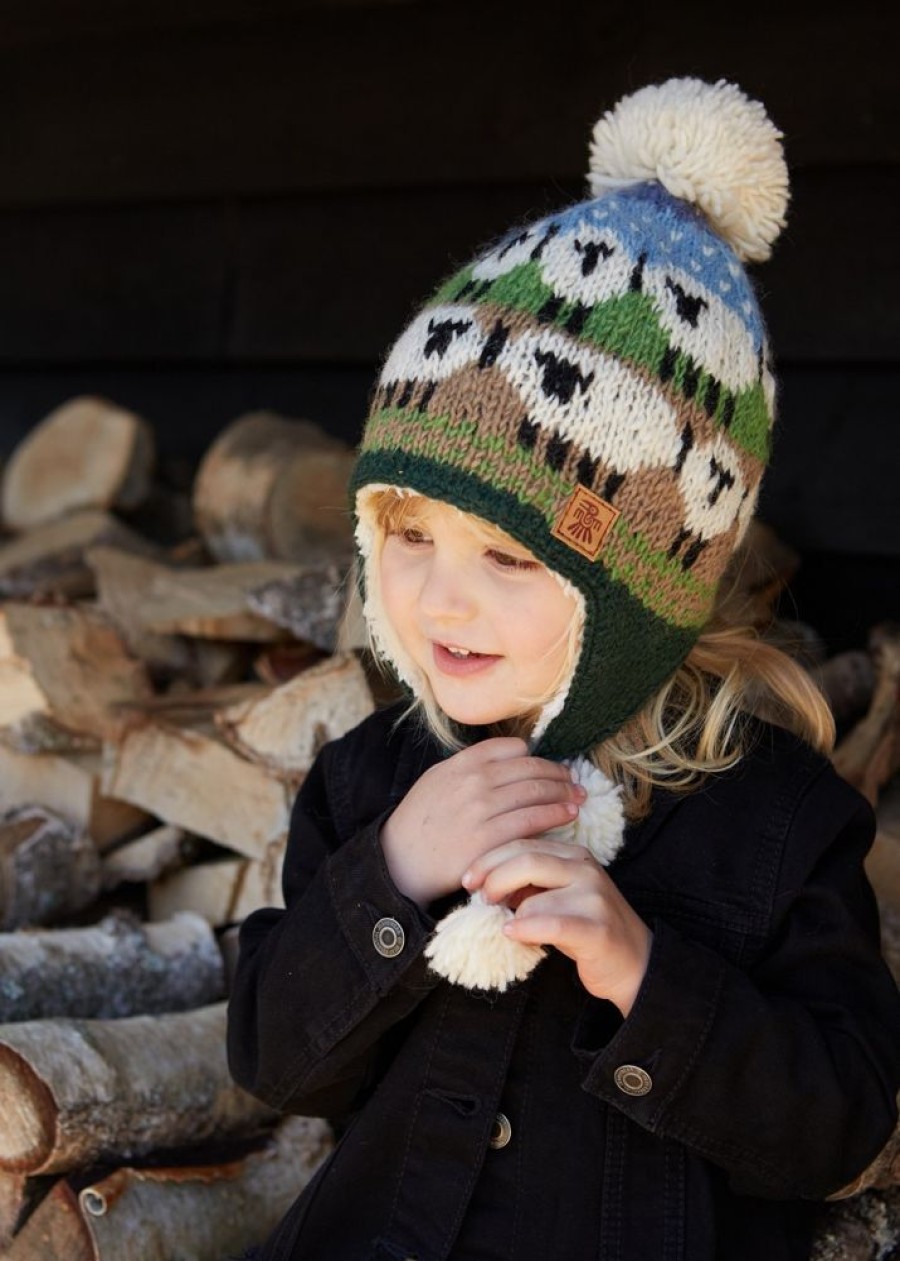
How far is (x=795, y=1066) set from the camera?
53.4 inches

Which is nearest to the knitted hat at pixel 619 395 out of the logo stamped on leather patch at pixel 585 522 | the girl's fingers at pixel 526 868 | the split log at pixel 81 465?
the logo stamped on leather patch at pixel 585 522

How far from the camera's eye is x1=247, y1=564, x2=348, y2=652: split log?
2.33 meters

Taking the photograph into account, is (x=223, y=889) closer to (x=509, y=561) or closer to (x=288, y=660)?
(x=288, y=660)

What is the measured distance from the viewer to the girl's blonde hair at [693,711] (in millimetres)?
1529

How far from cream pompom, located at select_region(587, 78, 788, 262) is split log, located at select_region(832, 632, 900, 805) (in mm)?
793

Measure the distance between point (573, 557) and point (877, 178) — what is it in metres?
1.35

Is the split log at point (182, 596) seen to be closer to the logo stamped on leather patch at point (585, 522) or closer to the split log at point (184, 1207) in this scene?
the split log at point (184, 1207)

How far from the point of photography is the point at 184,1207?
67.2 inches

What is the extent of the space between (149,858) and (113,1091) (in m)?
0.59

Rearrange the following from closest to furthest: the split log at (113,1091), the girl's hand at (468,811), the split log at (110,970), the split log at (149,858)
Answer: the girl's hand at (468,811) < the split log at (113,1091) < the split log at (110,970) < the split log at (149,858)

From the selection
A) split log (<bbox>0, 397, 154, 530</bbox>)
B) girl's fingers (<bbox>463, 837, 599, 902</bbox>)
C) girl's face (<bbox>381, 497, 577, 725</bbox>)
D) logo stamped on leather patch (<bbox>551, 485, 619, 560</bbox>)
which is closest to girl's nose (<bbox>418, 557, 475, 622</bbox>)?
girl's face (<bbox>381, 497, 577, 725</bbox>)

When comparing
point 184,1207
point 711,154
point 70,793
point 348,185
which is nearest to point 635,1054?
point 184,1207

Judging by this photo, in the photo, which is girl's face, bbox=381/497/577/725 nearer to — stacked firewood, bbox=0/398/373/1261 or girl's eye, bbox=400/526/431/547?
girl's eye, bbox=400/526/431/547

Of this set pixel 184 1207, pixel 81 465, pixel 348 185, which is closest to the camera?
pixel 184 1207
